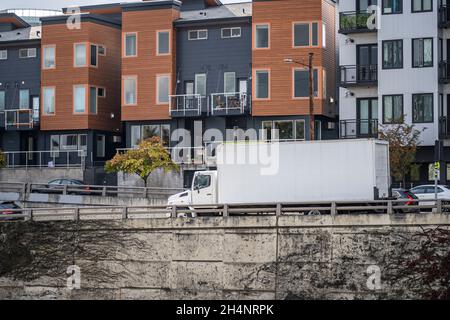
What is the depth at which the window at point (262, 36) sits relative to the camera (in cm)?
6062

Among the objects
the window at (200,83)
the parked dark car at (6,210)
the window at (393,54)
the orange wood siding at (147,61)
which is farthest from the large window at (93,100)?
the parked dark car at (6,210)

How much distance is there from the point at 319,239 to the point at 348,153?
15.9ft

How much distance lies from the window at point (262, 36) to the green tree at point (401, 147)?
9.71m

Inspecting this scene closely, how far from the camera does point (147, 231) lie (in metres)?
37.9

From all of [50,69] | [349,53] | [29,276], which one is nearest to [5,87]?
[50,69]

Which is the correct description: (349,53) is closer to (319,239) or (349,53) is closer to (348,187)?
(348,187)

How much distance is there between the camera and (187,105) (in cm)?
6269

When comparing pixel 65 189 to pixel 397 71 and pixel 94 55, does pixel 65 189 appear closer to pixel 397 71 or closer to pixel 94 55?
pixel 94 55

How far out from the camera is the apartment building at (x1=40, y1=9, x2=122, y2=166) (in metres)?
66.1

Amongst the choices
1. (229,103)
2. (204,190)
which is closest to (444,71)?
(229,103)

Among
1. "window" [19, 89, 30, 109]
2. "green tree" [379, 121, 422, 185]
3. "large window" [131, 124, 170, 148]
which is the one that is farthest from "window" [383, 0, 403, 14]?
"window" [19, 89, 30, 109]

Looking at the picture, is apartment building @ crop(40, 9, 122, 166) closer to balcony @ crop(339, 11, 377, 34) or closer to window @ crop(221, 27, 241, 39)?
window @ crop(221, 27, 241, 39)

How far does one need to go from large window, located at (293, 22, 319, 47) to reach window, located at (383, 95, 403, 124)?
586 centimetres

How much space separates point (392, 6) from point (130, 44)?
→ 17.1 m
